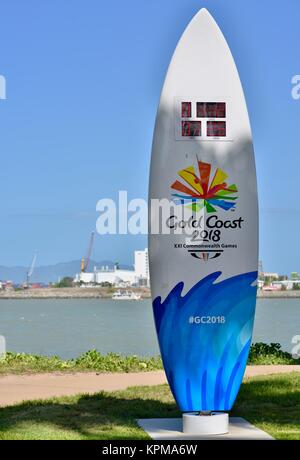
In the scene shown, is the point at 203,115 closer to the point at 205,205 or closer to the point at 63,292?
the point at 205,205

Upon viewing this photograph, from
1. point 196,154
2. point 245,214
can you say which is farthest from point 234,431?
point 196,154

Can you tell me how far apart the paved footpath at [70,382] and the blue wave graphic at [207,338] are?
12.8ft

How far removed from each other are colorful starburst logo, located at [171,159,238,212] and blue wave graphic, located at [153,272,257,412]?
77 cm

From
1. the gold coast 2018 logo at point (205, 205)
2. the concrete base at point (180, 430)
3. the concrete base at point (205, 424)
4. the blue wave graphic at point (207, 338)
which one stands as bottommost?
the concrete base at point (180, 430)

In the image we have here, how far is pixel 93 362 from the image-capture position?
60.2ft

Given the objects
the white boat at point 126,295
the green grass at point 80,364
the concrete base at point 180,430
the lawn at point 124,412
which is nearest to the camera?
the concrete base at point 180,430

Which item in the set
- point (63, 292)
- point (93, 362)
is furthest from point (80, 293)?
point (93, 362)

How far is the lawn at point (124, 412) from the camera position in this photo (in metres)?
11.4

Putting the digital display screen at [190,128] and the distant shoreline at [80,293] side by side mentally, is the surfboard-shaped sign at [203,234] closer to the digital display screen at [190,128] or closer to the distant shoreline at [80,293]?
the digital display screen at [190,128]

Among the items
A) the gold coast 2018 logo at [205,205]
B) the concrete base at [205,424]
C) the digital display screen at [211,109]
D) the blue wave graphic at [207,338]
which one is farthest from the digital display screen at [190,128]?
the concrete base at [205,424]

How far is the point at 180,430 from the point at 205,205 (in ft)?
8.36
